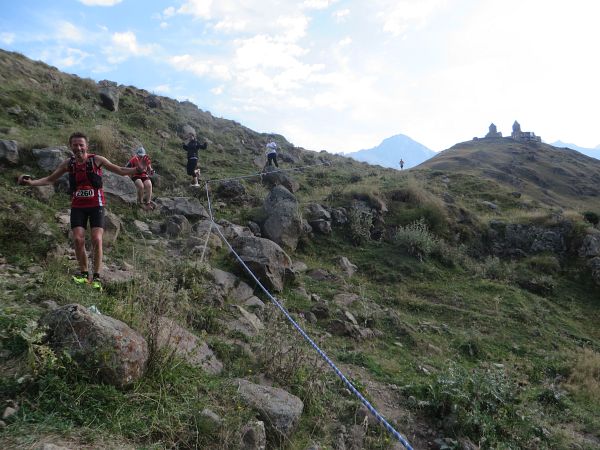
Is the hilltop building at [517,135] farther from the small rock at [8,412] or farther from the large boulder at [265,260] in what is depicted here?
the small rock at [8,412]

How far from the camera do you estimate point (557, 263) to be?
12.6 meters

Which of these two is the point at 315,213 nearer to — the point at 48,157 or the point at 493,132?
the point at 48,157

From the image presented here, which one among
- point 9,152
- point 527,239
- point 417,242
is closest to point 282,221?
point 417,242

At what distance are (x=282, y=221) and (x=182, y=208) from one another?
2539mm

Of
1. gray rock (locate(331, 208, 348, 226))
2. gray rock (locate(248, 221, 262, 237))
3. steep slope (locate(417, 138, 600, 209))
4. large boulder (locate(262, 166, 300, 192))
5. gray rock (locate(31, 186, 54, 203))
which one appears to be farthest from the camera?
steep slope (locate(417, 138, 600, 209))

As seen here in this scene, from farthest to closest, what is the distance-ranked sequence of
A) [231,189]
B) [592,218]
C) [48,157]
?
[592,218], [231,189], [48,157]

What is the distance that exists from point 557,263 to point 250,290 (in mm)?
10596

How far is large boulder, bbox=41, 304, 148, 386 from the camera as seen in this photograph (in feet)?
8.96

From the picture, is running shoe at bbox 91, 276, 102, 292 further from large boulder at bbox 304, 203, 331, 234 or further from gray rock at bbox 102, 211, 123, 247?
large boulder at bbox 304, 203, 331, 234

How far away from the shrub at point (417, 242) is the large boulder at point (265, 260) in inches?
195

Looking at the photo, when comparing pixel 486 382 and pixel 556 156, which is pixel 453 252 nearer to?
pixel 486 382

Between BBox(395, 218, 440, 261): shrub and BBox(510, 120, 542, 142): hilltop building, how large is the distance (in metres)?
71.8

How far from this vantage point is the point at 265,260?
7.67 metres

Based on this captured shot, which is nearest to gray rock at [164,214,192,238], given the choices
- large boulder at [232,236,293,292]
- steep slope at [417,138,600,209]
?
large boulder at [232,236,293,292]
